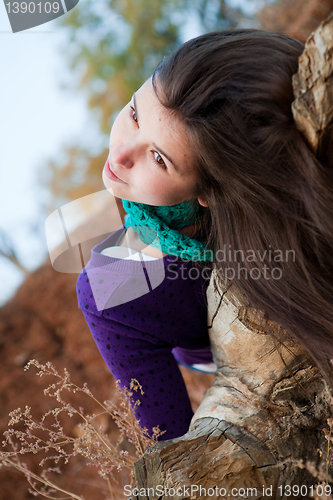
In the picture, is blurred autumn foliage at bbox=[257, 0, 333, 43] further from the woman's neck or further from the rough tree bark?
the rough tree bark

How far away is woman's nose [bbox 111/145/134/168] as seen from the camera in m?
0.78

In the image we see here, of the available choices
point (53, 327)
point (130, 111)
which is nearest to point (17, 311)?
point (53, 327)

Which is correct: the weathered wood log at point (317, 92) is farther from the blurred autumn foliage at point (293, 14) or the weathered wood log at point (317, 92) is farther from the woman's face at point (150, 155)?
the blurred autumn foliage at point (293, 14)

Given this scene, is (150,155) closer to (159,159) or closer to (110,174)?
(159,159)

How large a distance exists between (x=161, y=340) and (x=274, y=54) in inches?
25.6

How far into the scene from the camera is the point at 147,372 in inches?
33.6

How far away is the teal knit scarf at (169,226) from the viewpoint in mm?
832

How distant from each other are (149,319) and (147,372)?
0.13 metres

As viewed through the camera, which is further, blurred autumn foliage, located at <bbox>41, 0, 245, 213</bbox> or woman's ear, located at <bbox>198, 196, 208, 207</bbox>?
blurred autumn foliage, located at <bbox>41, 0, 245, 213</bbox>

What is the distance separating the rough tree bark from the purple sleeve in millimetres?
109

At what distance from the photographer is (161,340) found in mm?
880

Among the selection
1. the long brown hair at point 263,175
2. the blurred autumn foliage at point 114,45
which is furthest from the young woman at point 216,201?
the blurred autumn foliage at point 114,45

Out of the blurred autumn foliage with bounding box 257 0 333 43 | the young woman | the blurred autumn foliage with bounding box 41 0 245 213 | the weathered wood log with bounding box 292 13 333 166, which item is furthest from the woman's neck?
Answer: the blurred autumn foliage with bounding box 257 0 333 43

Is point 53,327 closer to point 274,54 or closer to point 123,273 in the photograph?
point 123,273
